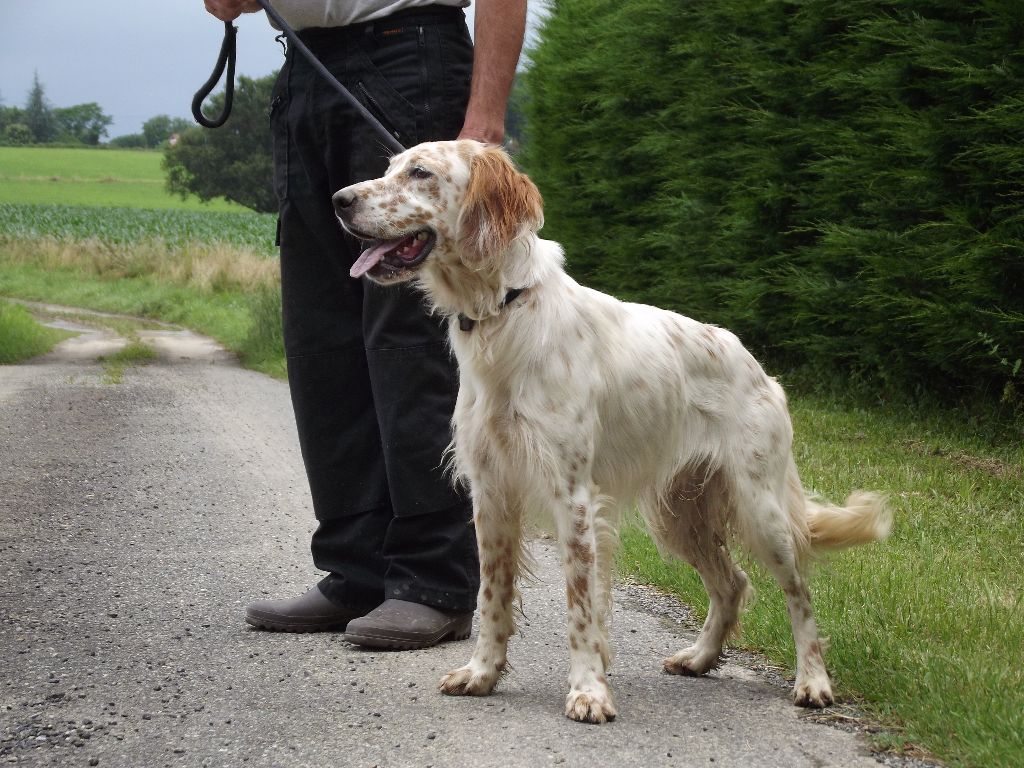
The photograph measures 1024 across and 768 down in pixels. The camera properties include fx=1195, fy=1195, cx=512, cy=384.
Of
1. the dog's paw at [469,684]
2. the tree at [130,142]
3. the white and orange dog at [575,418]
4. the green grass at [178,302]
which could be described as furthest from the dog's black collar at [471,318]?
the tree at [130,142]

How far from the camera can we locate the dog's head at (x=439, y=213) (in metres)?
3.19

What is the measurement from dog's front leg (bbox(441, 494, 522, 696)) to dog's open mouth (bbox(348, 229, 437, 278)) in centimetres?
70

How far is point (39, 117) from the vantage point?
233 ft

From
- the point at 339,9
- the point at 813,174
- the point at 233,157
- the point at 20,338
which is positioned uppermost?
the point at 233,157

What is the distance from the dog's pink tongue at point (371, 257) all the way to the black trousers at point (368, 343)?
589 mm

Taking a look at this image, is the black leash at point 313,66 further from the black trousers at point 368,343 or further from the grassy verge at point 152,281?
the grassy verge at point 152,281

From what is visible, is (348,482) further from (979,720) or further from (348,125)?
(979,720)

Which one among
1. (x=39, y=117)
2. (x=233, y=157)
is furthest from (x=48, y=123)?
(x=233, y=157)

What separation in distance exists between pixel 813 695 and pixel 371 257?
66.0 inches

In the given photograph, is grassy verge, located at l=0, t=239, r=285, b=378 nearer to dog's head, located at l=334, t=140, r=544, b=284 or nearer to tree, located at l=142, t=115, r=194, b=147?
dog's head, located at l=334, t=140, r=544, b=284

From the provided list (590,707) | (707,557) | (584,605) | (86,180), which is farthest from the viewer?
(86,180)

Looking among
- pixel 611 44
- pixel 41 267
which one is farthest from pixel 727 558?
pixel 41 267

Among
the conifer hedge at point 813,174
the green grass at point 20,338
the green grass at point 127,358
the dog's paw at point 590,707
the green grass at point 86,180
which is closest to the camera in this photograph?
the dog's paw at point 590,707

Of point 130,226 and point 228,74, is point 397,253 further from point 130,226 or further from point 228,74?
point 130,226
